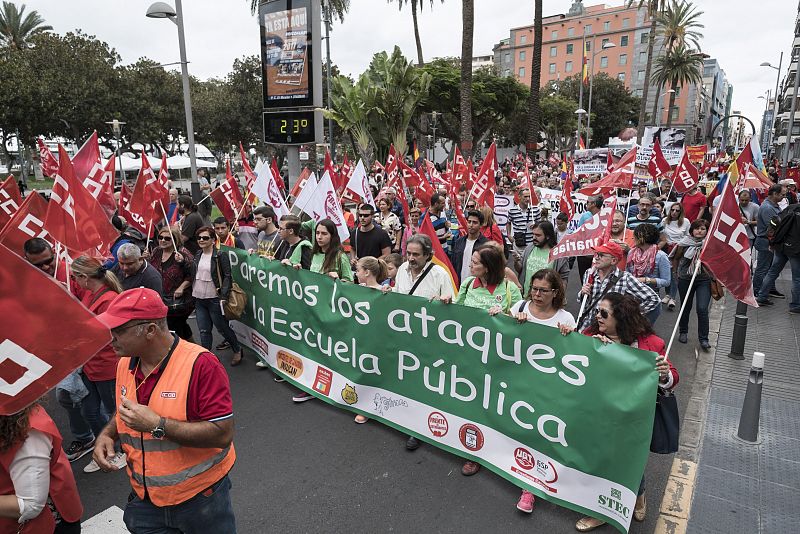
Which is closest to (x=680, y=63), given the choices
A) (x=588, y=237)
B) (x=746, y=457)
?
(x=588, y=237)

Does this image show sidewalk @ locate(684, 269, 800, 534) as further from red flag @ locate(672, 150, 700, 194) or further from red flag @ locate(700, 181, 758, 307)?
red flag @ locate(672, 150, 700, 194)

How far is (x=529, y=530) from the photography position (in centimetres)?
335

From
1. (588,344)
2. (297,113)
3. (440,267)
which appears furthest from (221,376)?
(297,113)

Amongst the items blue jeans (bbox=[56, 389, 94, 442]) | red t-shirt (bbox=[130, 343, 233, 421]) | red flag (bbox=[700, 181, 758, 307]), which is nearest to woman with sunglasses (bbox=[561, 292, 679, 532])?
red flag (bbox=[700, 181, 758, 307])

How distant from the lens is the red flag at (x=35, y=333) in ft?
6.00

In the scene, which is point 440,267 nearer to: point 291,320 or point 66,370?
point 291,320

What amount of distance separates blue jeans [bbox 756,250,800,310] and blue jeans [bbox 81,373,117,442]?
902cm

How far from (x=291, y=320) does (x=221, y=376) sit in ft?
10.2

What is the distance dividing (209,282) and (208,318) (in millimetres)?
470

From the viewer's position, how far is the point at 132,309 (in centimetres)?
211

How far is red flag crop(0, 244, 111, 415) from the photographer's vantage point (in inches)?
72.0

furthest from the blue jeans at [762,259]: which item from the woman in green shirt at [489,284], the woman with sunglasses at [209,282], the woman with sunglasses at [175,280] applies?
the woman with sunglasses at [175,280]

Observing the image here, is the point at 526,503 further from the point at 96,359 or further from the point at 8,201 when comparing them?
the point at 8,201

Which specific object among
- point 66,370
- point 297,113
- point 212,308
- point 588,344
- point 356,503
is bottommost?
point 356,503
